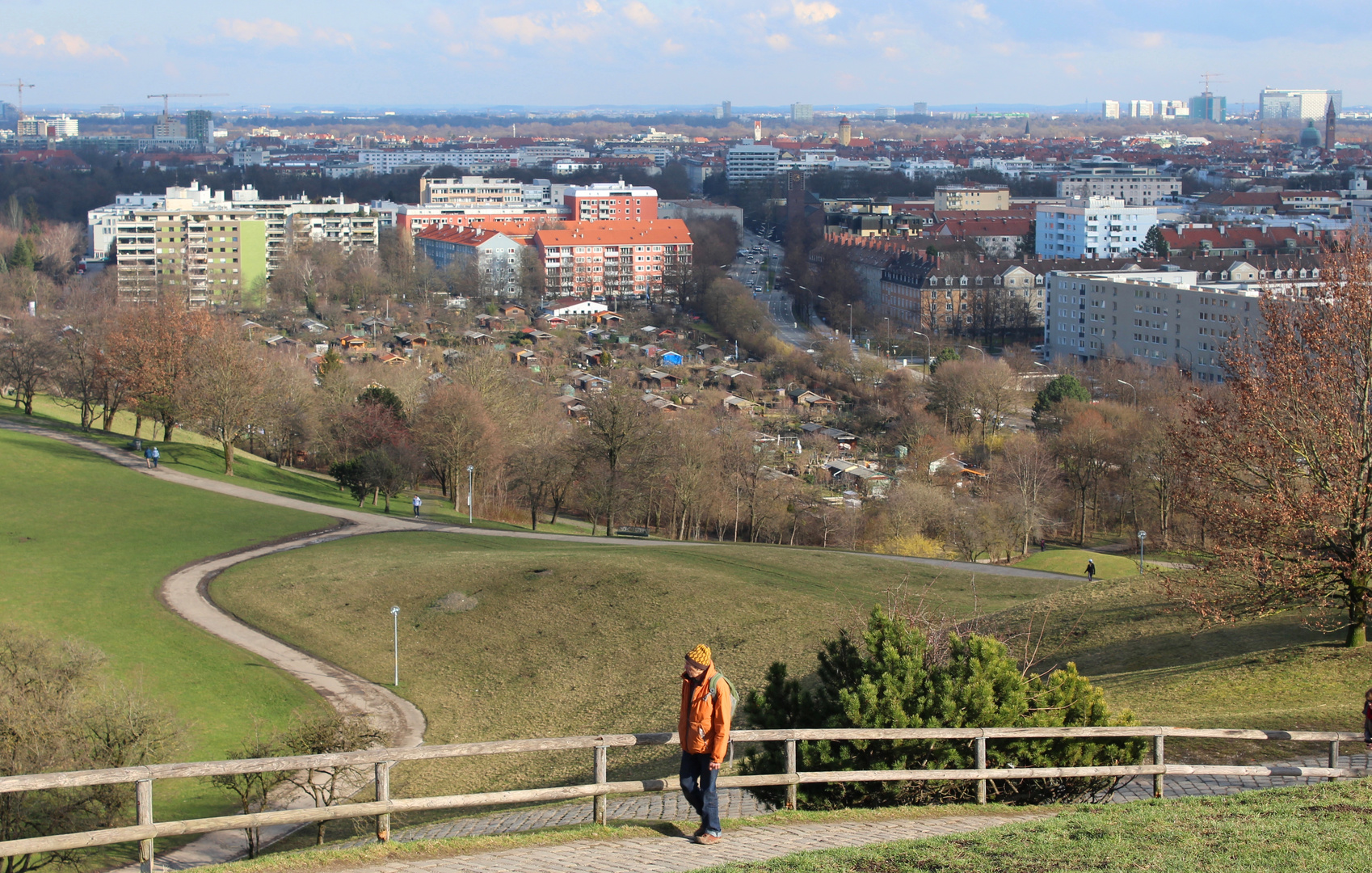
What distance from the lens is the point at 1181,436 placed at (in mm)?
16000

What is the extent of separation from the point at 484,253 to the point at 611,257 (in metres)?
11.0

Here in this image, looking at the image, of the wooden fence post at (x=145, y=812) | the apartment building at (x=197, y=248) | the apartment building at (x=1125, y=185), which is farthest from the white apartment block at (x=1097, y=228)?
the wooden fence post at (x=145, y=812)

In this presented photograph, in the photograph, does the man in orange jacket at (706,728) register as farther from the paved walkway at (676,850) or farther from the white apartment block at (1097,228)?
the white apartment block at (1097,228)

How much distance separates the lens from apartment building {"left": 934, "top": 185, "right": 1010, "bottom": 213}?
142375 mm

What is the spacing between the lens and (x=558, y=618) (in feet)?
78.4

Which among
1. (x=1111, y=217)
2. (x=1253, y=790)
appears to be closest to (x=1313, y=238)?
(x=1111, y=217)

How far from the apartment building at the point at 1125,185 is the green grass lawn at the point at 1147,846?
14754 cm

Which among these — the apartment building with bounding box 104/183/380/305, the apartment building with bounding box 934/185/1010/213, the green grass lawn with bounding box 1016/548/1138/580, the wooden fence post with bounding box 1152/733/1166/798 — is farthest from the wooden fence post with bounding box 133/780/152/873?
the apartment building with bounding box 934/185/1010/213

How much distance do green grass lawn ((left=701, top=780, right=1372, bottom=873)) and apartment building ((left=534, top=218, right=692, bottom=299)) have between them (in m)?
99.4

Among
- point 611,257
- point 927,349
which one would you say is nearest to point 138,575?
point 927,349

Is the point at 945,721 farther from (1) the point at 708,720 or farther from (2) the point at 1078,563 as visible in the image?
(2) the point at 1078,563

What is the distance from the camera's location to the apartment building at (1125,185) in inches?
5896

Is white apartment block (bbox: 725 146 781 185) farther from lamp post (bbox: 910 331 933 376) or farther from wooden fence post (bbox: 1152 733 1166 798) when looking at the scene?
wooden fence post (bbox: 1152 733 1166 798)

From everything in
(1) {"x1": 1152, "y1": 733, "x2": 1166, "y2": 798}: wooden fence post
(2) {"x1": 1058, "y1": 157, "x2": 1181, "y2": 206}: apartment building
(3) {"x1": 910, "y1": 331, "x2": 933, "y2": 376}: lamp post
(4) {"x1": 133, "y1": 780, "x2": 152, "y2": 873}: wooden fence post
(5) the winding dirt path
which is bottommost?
(5) the winding dirt path
